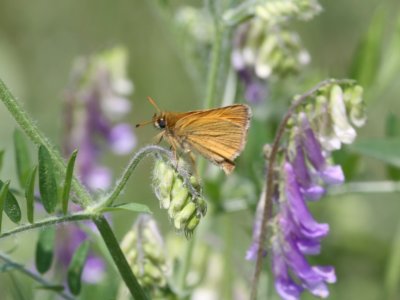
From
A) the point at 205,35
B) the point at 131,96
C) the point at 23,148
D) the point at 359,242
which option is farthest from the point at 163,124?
the point at 131,96

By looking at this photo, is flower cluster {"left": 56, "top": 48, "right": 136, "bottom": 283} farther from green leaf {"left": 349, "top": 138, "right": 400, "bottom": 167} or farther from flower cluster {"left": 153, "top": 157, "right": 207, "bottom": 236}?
flower cluster {"left": 153, "top": 157, "right": 207, "bottom": 236}

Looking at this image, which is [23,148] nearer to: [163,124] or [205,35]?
[163,124]

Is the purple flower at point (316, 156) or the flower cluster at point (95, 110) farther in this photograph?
the flower cluster at point (95, 110)

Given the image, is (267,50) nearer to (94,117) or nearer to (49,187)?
(94,117)

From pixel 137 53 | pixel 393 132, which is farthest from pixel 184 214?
pixel 137 53

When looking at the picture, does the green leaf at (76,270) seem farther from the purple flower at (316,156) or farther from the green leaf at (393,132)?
the green leaf at (393,132)

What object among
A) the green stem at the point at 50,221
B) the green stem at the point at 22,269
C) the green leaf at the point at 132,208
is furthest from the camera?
the green stem at the point at 22,269

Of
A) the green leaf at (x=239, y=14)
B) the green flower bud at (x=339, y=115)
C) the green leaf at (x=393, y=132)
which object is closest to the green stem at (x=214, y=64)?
the green leaf at (x=239, y=14)
